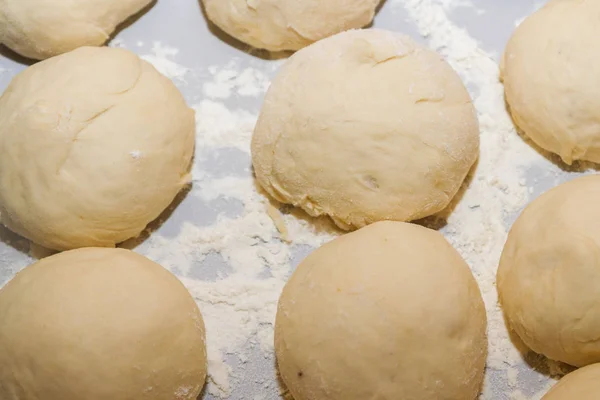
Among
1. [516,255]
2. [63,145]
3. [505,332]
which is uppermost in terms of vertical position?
[63,145]

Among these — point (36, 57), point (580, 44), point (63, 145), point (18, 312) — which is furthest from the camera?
point (36, 57)

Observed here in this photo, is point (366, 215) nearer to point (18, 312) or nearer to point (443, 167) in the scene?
point (443, 167)

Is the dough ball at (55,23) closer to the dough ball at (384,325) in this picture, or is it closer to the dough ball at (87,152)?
the dough ball at (87,152)

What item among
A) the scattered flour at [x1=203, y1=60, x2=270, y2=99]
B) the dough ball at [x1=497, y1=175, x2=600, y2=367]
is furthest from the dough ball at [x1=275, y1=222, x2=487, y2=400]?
the scattered flour at [x1=203, y1=60, x2=270, y2=99]

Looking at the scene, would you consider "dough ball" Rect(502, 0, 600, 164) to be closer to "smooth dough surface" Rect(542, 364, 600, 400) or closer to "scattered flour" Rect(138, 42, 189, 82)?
"smooth dough surface" Rect(542, 364, 600, 400)

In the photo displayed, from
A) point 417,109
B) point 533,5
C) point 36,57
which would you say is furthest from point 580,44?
point 36,57

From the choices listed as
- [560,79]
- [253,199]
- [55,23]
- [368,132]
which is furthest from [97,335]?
[560,79]
